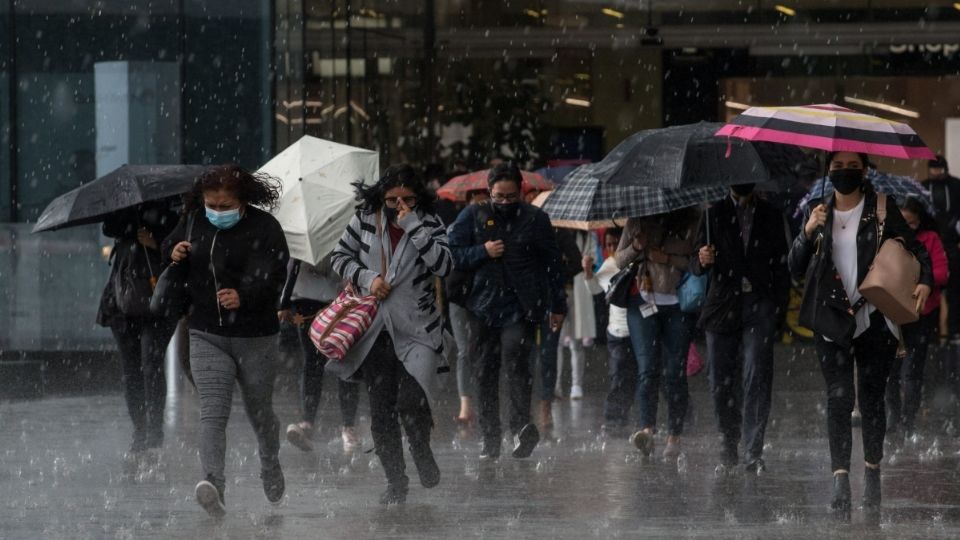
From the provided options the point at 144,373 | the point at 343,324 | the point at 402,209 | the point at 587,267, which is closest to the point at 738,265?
the point at 402,209

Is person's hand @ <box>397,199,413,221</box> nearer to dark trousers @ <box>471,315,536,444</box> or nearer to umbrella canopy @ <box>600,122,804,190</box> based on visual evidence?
umbrella canopy @ <box>600,122,804,190</box>

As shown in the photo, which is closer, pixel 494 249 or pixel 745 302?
pixel 745 302

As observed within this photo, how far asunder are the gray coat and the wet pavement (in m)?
0.72

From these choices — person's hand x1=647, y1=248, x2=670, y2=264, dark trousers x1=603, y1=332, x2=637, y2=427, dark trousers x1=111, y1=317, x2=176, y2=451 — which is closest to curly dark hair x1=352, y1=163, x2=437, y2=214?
person's hand x1=647, y1=248, x2=670, y2=264

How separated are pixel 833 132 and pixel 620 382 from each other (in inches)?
169

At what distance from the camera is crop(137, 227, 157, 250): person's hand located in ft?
39.0

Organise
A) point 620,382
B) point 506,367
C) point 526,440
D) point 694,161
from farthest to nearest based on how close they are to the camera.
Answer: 1. point 620,382
2. point 506,367
3. point 526,440
4. point 694,161

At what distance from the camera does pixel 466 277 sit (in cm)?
1165

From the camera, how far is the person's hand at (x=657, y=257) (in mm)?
11930

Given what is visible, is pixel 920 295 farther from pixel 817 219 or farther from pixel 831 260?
pixel 817 219

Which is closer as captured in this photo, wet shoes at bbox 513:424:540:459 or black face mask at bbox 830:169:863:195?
black face mask at bbox 830:169:863:195

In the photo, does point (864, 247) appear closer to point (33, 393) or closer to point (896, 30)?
point (33, 393)

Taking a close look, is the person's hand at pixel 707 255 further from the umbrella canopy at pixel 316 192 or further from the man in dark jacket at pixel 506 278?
the umbrella canopy at pixel 316 192

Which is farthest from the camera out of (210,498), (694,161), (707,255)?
(694,161)
